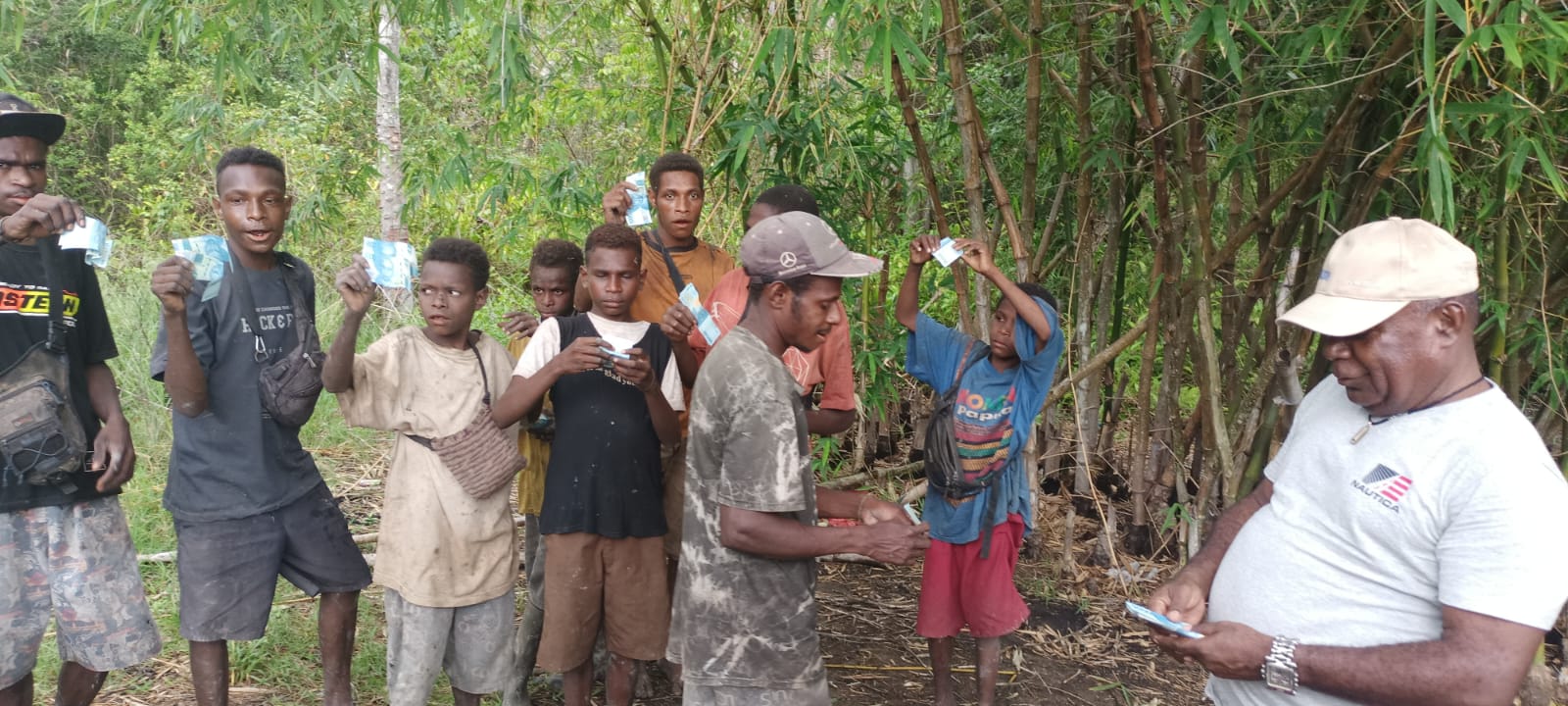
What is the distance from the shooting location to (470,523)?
109 inches

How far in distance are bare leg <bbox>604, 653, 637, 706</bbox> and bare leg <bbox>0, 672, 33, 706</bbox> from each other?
148cm

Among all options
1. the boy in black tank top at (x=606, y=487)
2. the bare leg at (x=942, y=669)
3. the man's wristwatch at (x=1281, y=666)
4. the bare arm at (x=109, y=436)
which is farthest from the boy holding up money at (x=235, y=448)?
the man's wristwatch at (x=1281, y=666)

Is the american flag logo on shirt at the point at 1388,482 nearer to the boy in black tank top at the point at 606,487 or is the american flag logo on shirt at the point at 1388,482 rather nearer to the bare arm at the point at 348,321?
the boy in black tank top at the point at 606,487

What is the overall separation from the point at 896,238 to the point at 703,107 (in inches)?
46.1

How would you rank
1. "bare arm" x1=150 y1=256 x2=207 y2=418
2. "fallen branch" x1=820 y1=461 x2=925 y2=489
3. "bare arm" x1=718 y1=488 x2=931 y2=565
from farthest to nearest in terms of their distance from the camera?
"fallen branch" x1=820 y1=461 x2=925 y2=489 → "bare arm" x1=150 y1=256 x2=207 y2=418 → "bare arm" x1=718 y1=488 x2=931 y2=565

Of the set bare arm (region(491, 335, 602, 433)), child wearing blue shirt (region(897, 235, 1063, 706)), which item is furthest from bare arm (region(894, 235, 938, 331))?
bare arm (region(491, 335, 602, 433))

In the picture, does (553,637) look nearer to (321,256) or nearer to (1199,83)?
(1199,83)

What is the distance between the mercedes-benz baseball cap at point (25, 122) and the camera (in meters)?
2.49

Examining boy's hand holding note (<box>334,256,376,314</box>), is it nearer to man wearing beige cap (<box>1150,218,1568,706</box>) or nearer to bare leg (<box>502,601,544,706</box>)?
bare leg (<box>502,601,544,706</box>)

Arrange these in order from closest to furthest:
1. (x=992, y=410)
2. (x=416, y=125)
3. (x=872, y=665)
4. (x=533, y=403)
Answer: (x=533, y=403) → (x=992, y=410) → (x=872, y=665) → (x=416, y=125)

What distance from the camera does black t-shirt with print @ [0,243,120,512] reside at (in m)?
2.52

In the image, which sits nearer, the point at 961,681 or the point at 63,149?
the point at 961,681

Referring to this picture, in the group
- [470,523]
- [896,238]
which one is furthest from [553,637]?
[896,238]

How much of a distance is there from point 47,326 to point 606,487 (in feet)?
4.72
